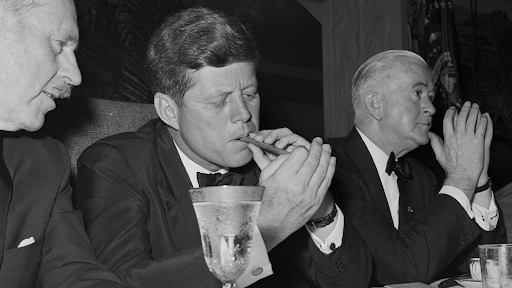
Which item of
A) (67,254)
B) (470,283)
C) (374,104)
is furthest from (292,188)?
(374,104)

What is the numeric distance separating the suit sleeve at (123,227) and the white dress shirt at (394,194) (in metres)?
Answer: 1.06

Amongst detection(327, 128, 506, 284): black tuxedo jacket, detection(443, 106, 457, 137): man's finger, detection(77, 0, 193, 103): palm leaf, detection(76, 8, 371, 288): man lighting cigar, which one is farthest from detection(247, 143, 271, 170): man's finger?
detection(77, 0, 193, 103): palm leaf

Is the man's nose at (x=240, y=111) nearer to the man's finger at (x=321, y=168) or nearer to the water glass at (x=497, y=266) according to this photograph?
the man's finger at (x=321, y=168)

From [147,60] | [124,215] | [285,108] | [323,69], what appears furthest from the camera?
[323,69]

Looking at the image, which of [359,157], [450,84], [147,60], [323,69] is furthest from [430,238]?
[323,69]

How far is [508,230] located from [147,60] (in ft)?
5.71

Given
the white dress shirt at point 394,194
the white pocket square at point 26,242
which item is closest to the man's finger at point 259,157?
the white pocket square at point 26,242

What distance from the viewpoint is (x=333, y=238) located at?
1613 mm

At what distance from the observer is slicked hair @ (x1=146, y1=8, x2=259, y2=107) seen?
65.6 inches

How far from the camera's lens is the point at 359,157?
244 centimetres

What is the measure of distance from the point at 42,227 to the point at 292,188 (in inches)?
25.3

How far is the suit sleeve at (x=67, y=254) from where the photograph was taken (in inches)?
53.0

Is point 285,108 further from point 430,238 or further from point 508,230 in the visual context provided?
point 430,238

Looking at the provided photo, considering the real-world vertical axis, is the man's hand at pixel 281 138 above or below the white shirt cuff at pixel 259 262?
above
